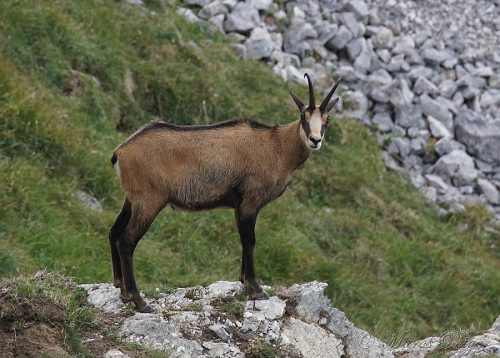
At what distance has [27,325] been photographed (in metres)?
7.10

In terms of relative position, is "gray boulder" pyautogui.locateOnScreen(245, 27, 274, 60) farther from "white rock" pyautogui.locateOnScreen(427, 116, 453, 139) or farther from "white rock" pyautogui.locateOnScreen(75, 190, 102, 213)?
"white rock" pyautogui.locateOnScreen(75, 190, 102, 213)

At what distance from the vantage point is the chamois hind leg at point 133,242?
26.1 ft

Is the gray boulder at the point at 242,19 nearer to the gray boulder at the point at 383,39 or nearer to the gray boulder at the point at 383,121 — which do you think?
the gray boulder at the point at 383,39

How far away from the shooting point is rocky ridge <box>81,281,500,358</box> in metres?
A: 7.82

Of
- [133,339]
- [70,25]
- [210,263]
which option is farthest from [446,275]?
[133,339]

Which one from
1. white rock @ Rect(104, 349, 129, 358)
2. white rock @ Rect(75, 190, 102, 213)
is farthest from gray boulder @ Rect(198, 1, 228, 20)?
white rock @ Rect(104, 349, 129, 358)

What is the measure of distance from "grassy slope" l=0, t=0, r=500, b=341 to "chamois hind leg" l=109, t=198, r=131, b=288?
2.25m

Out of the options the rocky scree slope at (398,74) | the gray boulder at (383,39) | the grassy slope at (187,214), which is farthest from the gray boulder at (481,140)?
the gray boulder at (383,39)

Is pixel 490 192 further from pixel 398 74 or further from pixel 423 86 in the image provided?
pixel 398 74

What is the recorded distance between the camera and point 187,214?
46.4 ft

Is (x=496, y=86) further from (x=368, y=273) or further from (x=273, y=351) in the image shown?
(x=273, y=351)

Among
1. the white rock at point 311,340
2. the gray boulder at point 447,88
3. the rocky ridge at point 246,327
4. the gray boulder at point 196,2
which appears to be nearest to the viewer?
the rocky ridge at point 246,327

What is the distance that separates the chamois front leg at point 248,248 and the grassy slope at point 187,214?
10.3 ft

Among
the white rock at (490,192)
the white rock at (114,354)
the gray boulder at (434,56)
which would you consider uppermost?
the white rock at (114,354)
